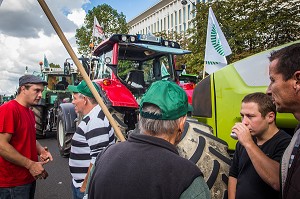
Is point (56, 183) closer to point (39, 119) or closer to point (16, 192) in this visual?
point (16, 192)

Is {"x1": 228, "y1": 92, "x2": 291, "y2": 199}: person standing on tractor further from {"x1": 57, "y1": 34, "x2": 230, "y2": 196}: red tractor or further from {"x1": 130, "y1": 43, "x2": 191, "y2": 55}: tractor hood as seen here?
{"x1": 130, "y1": 43, "x2": 191, "y2": 55}: tractor hood

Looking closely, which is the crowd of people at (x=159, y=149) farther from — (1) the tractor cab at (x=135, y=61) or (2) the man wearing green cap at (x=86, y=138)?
(1) the tractor cab at (x=135, y=61)

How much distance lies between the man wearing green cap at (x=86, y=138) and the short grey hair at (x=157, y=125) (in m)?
1.33

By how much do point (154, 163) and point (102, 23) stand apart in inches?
1324

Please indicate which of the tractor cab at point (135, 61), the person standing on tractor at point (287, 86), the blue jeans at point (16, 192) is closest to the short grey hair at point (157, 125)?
the person standing on tractor at point (287, 86)

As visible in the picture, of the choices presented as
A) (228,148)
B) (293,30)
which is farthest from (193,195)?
(293,30)

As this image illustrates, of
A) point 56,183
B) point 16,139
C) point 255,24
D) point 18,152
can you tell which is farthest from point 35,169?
point 255,24

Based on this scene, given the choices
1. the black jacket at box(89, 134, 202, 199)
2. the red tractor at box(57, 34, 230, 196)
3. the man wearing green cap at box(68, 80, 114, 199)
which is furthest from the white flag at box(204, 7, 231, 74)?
the black jacket at box(89, 134, 202, 199)

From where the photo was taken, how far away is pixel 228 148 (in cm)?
291

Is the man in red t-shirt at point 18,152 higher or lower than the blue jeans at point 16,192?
higher

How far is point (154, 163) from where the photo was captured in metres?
1.44

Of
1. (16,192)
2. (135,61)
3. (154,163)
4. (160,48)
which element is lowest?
(16,192)

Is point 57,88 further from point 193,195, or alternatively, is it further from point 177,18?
point 177,18

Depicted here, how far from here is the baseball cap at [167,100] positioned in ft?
5.08
